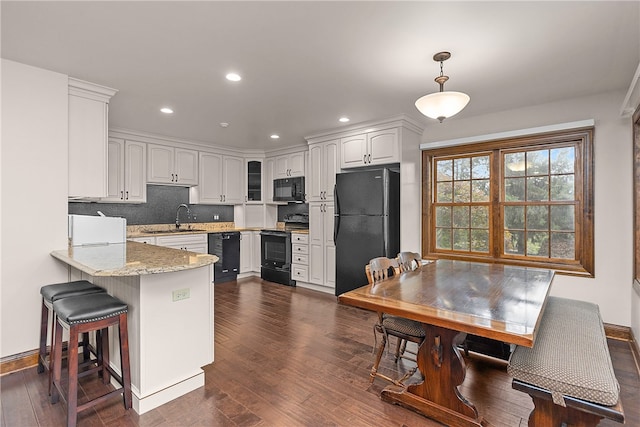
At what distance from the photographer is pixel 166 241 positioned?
459 cm

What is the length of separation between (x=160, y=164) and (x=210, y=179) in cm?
86

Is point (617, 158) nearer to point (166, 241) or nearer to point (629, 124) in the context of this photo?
point (629, 124)

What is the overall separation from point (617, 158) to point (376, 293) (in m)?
3.05

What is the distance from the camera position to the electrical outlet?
206cm

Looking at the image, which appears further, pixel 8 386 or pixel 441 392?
pixel 8 386

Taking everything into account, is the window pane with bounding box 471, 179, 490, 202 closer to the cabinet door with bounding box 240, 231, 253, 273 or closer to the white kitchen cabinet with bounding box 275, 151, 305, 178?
the white kitchen cabinet with bounding box 275, 151, 305, 178

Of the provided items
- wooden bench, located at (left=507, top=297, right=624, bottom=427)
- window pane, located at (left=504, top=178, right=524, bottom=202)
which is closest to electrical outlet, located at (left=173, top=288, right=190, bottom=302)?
wooden bench, located at (left=507, top=297, right=624, bottom=427)

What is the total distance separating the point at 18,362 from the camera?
239 cm

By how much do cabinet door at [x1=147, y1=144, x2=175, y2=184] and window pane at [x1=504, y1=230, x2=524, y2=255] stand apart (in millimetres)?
4929

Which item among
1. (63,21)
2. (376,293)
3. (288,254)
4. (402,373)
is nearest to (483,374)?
(402,373)

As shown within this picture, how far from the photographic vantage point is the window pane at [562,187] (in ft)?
11.0

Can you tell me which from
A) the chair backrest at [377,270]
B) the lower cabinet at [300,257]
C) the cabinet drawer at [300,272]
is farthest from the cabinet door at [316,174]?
the chair backrest at [377,270]

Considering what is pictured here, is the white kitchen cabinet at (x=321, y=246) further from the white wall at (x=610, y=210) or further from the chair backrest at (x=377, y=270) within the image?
the white wall at (x=610, y=210)

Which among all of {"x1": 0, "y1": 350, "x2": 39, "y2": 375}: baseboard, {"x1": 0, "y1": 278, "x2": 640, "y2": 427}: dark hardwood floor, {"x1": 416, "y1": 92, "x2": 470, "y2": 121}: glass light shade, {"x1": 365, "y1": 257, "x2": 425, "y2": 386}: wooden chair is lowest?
{"x1": 0, "y1": 278, "x2": 640, "y2": 427}: dark hardwood floor
